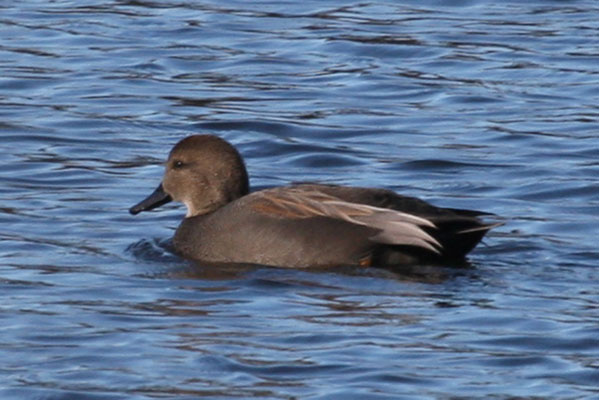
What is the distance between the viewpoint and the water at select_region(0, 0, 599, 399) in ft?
27.1

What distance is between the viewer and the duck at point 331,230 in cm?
1017

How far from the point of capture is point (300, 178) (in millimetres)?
12906

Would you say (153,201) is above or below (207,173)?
below

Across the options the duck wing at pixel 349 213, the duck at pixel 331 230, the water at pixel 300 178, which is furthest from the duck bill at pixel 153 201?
the duck wing at pixel 349 213

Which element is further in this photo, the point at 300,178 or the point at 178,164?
the point at 300,178

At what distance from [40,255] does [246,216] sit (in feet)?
3.79

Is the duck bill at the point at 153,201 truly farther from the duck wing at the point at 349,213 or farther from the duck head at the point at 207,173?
the duck wing at the point at 349,213

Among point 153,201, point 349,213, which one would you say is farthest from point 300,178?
point 349,213

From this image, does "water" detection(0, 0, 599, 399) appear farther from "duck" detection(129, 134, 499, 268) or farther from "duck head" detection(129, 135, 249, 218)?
"duck head" detection(129, 135, 249, 218)

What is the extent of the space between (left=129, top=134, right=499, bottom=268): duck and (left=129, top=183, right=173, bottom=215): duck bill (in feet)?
1.84

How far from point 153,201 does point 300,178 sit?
6.31ft

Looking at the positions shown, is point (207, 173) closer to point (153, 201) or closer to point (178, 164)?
point (178, 164)

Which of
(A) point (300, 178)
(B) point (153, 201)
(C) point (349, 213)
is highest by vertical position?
(C) point (349, 213)

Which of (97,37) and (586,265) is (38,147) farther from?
(586,265)
